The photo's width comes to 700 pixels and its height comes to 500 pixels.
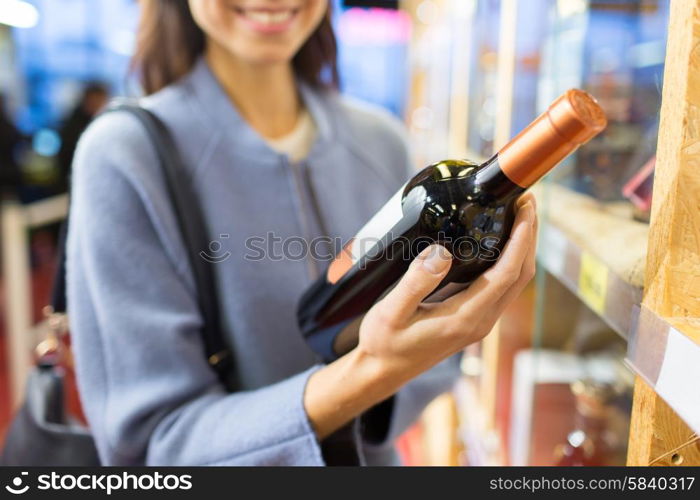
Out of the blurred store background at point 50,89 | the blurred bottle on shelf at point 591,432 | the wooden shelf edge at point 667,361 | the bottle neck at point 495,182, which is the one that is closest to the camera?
the wooden shelf edge at point 667,361

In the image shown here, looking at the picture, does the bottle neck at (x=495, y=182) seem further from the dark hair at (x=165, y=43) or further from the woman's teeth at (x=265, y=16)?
the dark hair at (x=165, y=43)

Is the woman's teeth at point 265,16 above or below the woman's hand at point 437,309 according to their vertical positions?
above

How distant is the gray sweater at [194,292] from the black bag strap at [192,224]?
0.01m

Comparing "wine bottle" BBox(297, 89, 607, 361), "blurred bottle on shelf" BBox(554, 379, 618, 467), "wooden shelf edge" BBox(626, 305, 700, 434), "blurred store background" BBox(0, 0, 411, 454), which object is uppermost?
"wine bottle" BBox(297, 89, 607, 361)

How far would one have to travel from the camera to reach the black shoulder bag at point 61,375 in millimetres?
812

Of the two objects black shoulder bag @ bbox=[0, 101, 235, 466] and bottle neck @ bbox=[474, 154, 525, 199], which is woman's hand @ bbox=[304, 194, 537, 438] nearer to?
bottle neck @ bbox=[474, 154, 525, 199]

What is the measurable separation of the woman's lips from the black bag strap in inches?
7.1

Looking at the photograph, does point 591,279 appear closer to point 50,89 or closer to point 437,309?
point 437,309

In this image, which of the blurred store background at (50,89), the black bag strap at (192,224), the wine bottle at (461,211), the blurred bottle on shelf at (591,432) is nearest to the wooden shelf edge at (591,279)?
the wine bottle at (461,211)

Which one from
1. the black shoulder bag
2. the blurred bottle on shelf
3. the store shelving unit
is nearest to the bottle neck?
the store shelving unit

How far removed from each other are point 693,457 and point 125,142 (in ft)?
2.29

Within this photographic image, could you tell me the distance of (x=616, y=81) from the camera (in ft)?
4.19

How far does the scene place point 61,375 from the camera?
3.21 feet

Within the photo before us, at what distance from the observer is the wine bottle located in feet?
1.52
